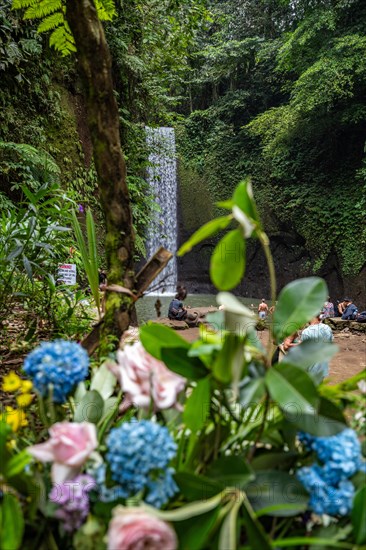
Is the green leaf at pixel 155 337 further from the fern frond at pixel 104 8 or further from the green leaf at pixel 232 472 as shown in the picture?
the fern frond at pixel 104 8

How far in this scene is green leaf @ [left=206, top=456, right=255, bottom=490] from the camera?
0.49 meters

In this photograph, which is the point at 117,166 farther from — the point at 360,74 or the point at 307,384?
the point at 360,74

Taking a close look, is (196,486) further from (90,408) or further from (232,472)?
(90,408)

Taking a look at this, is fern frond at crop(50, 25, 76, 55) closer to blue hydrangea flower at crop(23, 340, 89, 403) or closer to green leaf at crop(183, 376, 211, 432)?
blue hydrangea flower at crop(23, 340, 89, 403)

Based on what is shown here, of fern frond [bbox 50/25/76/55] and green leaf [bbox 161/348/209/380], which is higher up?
fern frond [bbox 50/25/76/55]

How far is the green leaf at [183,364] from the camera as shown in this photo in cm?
55

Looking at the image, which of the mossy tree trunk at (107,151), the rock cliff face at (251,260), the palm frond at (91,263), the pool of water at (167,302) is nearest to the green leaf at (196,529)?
the mossy tree trunk at (107,151)

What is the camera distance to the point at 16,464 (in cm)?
50

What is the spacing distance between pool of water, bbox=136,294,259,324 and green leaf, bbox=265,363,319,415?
27.9 ft

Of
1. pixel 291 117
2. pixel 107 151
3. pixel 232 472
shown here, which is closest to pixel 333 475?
pixel 232 472

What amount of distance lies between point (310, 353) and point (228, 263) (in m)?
0.16

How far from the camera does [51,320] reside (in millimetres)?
Answer: 2215

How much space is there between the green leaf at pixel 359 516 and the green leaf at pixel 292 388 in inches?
4.8

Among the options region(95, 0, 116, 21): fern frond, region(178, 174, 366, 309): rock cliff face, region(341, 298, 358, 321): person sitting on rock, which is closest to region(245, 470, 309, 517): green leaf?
region(95, 0, 116, 21): fern frond
